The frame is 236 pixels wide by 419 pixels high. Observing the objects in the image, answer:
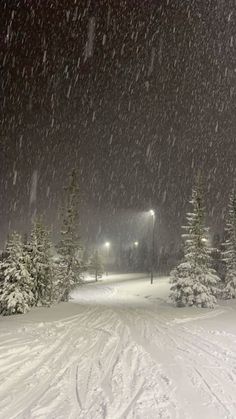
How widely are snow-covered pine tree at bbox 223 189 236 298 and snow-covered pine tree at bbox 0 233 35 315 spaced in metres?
20.1

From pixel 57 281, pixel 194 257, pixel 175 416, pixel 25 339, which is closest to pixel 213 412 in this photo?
pixel 175 416

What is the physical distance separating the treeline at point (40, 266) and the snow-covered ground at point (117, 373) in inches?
285

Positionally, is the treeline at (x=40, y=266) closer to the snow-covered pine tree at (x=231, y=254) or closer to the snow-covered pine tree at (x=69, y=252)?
the snow-covered pine tree at (x=69, y=252)

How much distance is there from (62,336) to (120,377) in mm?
6035

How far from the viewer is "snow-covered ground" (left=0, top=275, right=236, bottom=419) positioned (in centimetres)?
664

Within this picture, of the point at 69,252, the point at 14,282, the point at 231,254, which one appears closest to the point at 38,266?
the point at 14,282

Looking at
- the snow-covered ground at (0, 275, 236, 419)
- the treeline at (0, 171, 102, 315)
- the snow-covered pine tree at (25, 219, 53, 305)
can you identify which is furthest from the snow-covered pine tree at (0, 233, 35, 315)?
the snow-covered ground at (0, 275, 236, 419)

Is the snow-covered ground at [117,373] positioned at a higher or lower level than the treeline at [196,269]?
lower

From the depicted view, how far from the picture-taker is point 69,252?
3631 cm

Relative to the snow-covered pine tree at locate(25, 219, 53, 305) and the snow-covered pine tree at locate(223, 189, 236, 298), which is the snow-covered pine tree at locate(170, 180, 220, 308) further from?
the snow-covered pine tree at locate(25, 219, 53, 305)

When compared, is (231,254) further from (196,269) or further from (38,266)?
(38,266)

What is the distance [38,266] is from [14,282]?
440 cm

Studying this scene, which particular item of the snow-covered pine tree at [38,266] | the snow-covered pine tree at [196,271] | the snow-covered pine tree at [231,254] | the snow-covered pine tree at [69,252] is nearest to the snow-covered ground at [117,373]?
the snow-covered pine tree at [38,266]

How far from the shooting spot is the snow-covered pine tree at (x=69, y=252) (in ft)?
118
